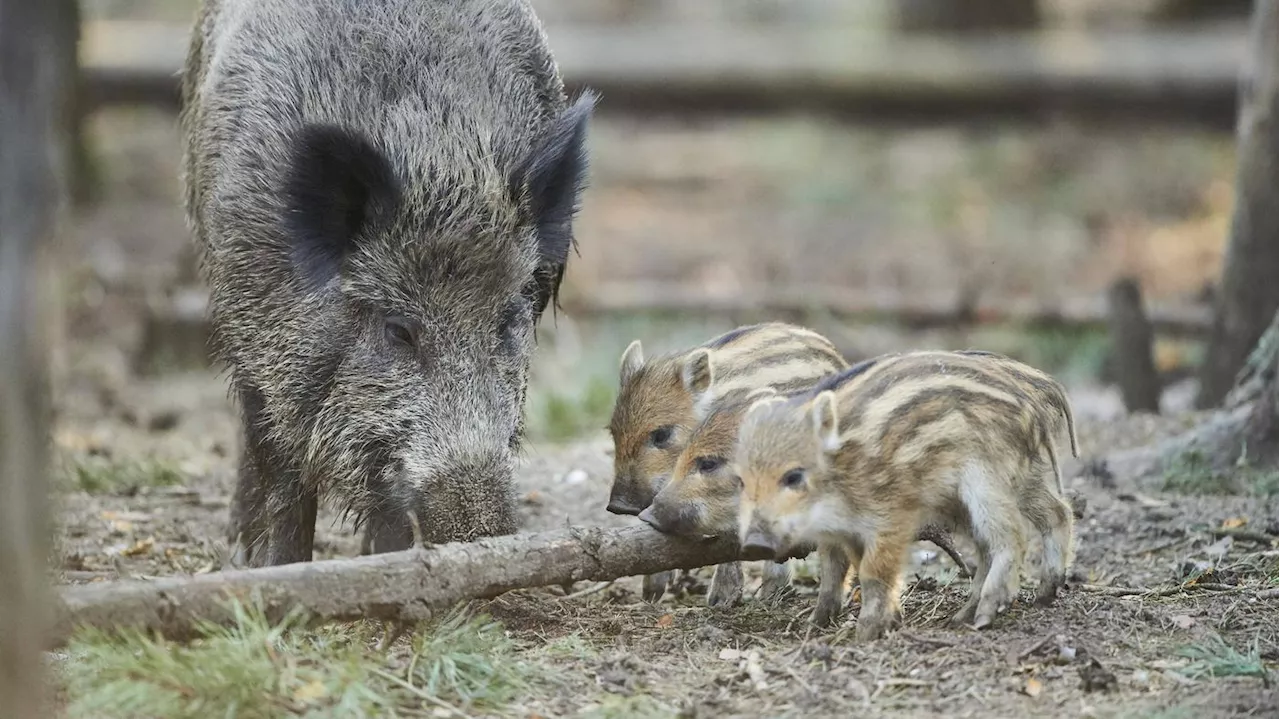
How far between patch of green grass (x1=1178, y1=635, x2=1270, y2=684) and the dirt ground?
0.01 meters

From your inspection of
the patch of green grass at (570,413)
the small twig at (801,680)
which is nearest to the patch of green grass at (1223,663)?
the small twig at (801,680)

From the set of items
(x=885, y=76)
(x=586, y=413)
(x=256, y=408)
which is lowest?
(x=586, y=413)

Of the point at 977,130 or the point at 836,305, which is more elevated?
the point at 977,130

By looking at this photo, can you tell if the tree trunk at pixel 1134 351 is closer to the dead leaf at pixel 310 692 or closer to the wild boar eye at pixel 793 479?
the wild boar eye at pixel 793 479

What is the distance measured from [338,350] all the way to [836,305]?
577 cm

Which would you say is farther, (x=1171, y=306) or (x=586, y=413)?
(x=1171, y=306)

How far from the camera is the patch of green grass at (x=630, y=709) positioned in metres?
3.99

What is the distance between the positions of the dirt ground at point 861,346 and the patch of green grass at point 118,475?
15 mm

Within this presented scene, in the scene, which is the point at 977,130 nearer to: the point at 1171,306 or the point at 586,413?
the point at 1171,306

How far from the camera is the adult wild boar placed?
202 inches

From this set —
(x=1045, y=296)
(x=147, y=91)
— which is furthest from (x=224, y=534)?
(x=147, y=91)

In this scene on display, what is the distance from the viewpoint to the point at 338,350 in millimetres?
5352

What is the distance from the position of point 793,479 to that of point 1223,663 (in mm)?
1330

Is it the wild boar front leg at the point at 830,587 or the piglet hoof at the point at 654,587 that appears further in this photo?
the piglet hoof at the point at 654,587
